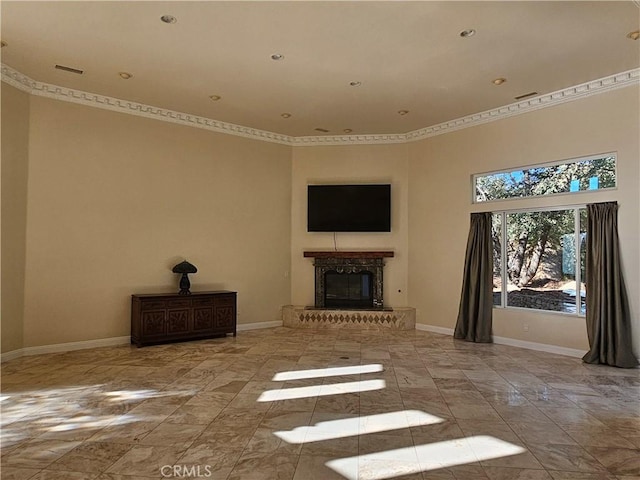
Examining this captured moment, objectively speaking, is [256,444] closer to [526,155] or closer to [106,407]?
[106,407]

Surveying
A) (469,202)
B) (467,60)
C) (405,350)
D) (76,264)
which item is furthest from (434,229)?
(76,264)

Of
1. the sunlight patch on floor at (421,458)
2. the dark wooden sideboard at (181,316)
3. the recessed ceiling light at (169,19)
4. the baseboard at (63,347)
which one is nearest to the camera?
the sunlight patch on floor at (421,458)

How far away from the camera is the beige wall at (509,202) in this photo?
5.77 meters

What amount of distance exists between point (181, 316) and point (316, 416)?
3.86m

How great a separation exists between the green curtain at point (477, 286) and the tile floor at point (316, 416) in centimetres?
103

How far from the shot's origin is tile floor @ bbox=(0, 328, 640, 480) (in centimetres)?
295

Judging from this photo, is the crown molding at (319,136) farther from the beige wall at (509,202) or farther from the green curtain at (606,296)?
the green curtain at (606,296)

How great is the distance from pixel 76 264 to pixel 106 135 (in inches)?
81.5

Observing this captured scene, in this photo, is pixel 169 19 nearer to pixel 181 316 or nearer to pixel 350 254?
pixel 181 316

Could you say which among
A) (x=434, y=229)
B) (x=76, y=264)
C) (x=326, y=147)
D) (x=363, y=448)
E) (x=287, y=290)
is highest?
(x=326, y=147)

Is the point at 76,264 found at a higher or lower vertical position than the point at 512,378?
higher

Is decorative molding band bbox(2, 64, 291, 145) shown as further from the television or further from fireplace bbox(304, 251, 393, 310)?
fireplace bbox(304, 251, 393, 310)

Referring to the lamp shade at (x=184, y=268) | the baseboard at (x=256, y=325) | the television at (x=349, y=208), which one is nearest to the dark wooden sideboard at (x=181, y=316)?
the lamp shade at (x=184, y=268)

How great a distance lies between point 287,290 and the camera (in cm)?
891
